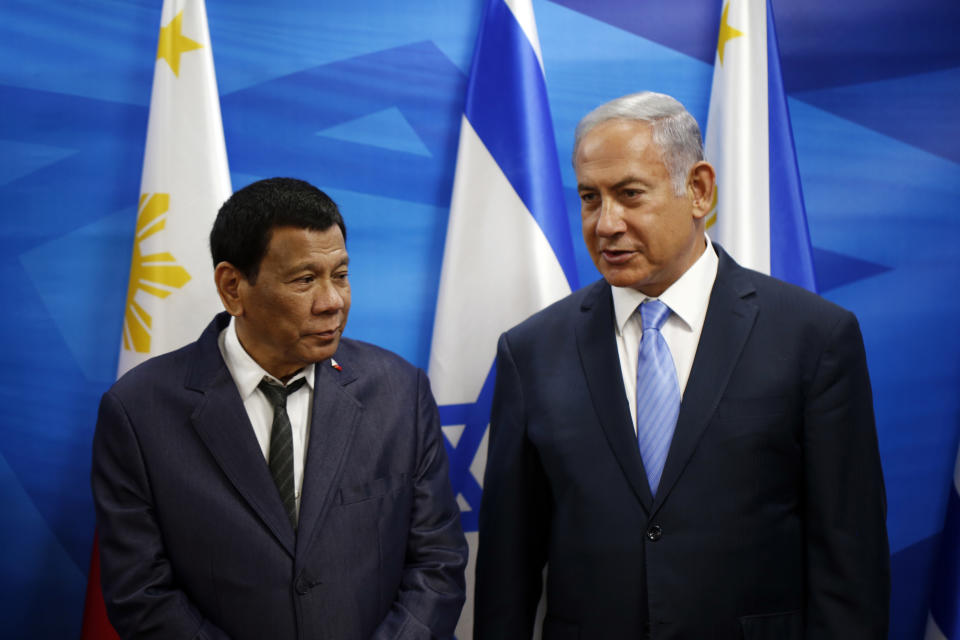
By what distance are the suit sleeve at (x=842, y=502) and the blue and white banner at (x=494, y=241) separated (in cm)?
97

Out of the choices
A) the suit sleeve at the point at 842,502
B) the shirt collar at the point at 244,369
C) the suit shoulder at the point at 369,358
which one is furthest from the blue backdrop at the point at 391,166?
the suit sleeve at the point at 842,502

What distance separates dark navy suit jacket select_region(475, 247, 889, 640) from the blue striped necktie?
0.10 ft

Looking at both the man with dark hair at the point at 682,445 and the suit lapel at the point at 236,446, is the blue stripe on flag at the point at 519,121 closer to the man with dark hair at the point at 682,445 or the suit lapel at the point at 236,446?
the man with dark hair at the point at 682,445

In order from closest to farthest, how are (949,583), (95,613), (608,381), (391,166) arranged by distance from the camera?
(608,381)
(95,613)
(949,583)
(391,166)

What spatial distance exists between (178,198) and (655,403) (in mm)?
1459

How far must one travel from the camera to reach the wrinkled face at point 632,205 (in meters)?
1.71

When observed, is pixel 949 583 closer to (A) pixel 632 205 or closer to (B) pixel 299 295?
(A) pixel 632 205

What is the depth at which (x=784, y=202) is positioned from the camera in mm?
2482

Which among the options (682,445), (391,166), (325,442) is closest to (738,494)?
(682,445)

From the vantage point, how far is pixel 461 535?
78.2 inches

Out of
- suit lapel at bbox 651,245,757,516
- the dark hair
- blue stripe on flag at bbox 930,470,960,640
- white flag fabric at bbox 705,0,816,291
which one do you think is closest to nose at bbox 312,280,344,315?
the dark hair

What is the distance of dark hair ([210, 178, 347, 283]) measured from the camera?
5.98 feet

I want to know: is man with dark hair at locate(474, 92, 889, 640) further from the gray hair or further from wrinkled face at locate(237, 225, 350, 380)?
wrinkled face at locate(237, 225, 350, 380)

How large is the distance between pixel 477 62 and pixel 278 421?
1.29 meters
